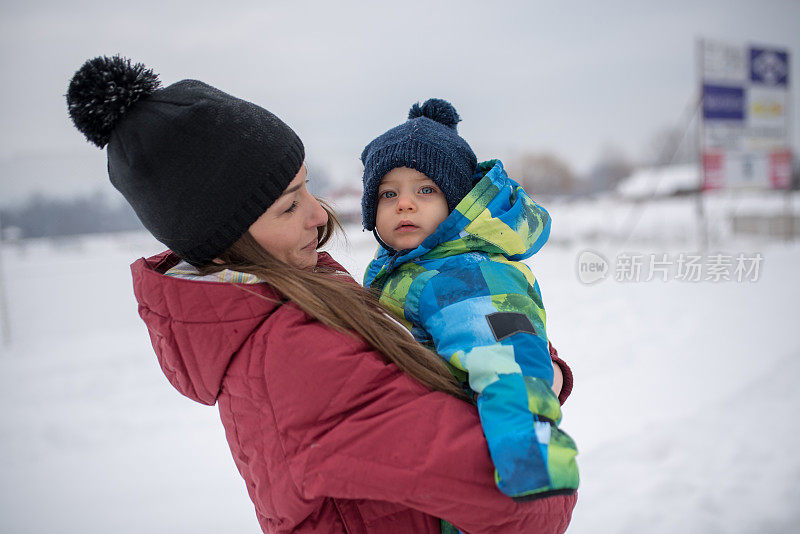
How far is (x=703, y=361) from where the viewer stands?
449 centimetres

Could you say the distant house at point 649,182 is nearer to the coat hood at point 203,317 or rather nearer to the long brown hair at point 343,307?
the long brown hair at point 343,307

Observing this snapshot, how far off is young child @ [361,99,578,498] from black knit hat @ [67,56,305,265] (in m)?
0.41

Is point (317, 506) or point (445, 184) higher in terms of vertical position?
point (445, 184)

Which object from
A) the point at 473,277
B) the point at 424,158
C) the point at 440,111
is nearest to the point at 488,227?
the point at 473,277

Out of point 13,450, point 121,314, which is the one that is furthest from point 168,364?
point 121,314

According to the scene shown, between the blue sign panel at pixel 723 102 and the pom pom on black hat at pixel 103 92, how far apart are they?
31.0 ft

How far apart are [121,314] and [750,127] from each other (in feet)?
34.2

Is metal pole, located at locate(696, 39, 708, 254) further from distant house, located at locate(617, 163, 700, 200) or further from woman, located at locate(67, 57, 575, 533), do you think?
distant house, located at locate(617, 163, 700, 200)

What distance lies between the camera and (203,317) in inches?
37.3

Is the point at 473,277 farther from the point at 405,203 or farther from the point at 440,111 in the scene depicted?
the point at 440,111

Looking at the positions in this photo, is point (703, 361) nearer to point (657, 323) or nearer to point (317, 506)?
point (657, 323)

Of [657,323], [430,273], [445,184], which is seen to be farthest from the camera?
[657,323]

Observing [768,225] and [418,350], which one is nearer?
[418,350]

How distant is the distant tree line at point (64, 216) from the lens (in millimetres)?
5434
